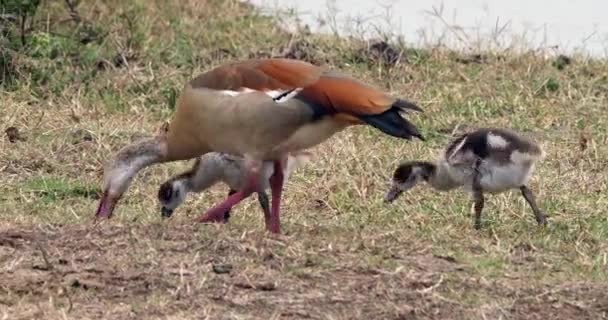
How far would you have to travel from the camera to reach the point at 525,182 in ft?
23.7

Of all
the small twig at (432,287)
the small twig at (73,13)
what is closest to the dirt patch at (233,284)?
the small twig at (432,287)

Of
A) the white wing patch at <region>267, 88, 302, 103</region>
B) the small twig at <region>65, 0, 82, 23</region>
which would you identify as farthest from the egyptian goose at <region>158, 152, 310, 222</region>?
the small twig at <region>65, 0, 82, 23</region>

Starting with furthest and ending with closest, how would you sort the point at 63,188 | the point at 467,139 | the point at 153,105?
1. the point at 153,105
2. the point at 63,188
3. the point at 467,139

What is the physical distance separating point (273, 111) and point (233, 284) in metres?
1.11

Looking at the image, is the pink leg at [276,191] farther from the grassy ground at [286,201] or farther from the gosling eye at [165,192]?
the gosling eye at [165,192]

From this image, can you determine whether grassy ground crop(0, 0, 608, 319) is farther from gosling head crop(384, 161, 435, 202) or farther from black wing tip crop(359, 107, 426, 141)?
black wing tip crop(359, 107, 426, 141)

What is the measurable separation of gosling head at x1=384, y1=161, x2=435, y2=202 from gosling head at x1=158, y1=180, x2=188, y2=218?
39.8 inches

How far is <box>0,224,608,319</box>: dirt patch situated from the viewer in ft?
17.5

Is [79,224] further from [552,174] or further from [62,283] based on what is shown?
[552,174]

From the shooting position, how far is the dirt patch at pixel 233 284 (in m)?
5.33

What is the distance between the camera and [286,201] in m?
7.75

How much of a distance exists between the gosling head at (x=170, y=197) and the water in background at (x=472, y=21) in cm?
421

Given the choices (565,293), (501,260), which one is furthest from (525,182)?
(565,293)

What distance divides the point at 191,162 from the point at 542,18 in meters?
4.46
